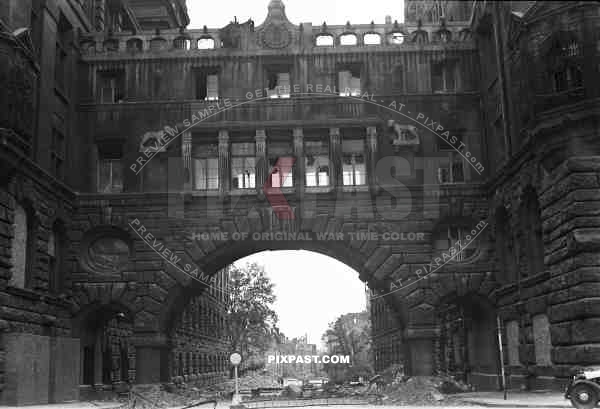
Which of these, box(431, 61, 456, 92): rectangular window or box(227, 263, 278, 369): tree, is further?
box(227, 263, 278, 369): tree

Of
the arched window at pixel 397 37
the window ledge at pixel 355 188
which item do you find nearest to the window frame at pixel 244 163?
the window ledge at pixel 355 188

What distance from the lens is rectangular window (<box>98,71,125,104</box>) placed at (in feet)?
122

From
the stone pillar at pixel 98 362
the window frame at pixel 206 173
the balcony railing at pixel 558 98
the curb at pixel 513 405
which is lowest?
the curb at pixel 513 405

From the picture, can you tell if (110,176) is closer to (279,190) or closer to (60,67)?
(60,67)

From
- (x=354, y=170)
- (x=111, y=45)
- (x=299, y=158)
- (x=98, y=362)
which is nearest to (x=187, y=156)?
(x=299, y=158)

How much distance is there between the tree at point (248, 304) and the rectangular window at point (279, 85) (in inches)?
1304

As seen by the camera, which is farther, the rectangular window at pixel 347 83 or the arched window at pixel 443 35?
the rectangular window at pixel 347 83

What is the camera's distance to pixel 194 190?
35.1 m

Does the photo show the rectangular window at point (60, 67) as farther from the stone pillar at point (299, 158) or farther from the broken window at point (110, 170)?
the stone pillar at point (299, 158)

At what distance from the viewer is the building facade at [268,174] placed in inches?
1241

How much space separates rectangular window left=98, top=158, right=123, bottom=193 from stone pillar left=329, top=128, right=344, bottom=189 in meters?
9.72

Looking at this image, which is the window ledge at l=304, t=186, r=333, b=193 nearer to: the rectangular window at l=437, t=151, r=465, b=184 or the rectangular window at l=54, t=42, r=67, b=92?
the rectangular window at l=437, t=151, r=465, b=184

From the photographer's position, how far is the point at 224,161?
116 feet

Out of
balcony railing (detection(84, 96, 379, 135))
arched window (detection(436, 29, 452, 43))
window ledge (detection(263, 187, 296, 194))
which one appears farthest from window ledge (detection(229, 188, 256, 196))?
arched window (detection(436, 29, 452, 43))
